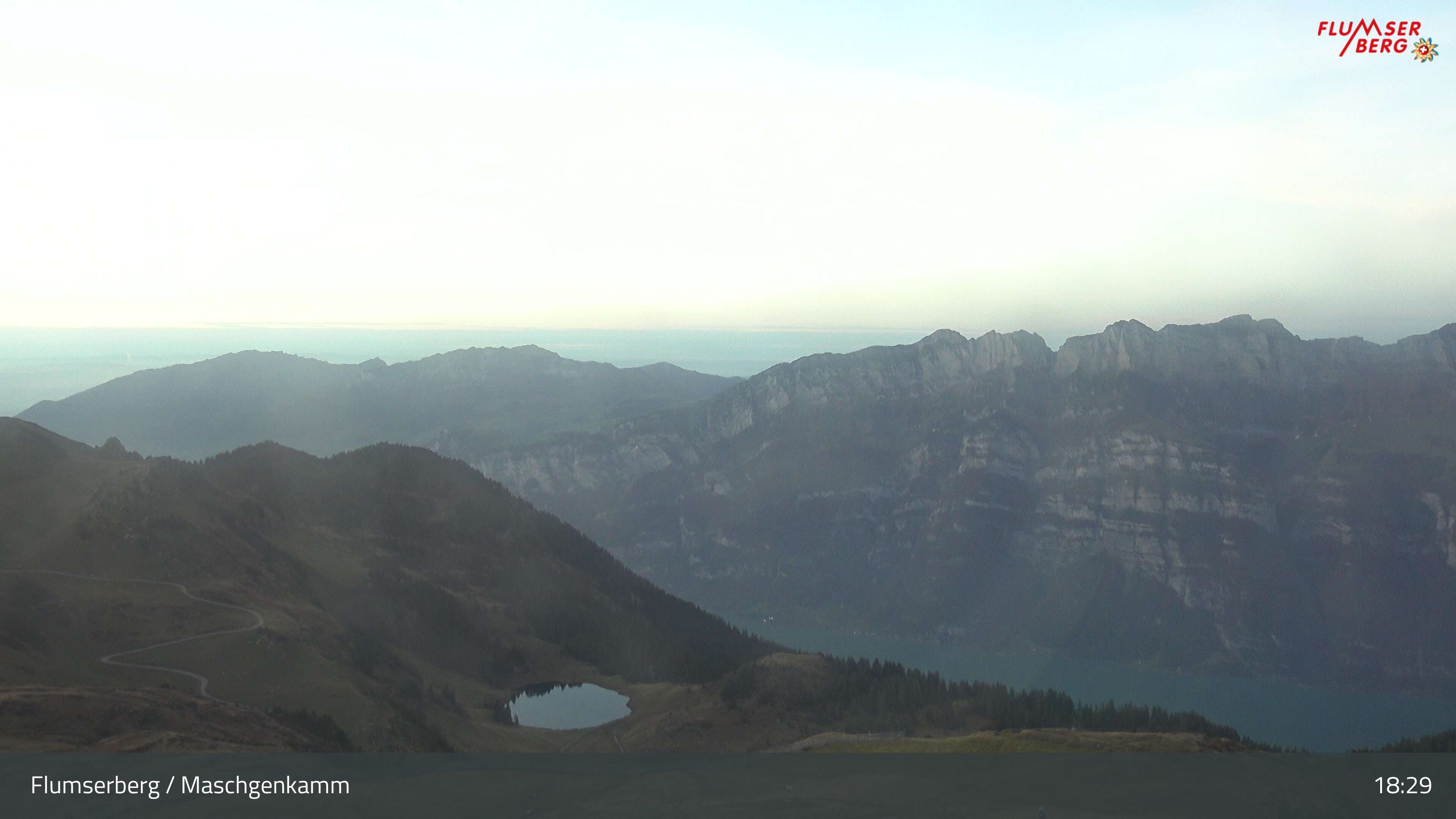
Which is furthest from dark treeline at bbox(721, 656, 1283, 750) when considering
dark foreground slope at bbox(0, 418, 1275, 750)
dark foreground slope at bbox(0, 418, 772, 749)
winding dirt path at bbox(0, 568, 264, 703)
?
winding dirt path at bbox(0, 568, 264, 703)

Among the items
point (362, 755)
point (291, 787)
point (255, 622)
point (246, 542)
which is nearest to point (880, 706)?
point (362, 755)

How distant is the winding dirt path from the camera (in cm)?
12544

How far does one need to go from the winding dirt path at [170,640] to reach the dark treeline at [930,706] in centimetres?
7976

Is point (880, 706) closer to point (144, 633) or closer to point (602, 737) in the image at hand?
point (602, 737)

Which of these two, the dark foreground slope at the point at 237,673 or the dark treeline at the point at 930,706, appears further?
the dark treeline at the point at 930,706

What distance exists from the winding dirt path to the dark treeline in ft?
262

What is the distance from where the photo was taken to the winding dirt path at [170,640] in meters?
125

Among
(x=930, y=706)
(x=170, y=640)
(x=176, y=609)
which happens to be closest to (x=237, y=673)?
(x=170, y=640)

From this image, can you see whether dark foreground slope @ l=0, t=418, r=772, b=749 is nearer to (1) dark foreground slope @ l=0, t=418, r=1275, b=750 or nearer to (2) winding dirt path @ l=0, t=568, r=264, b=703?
(1) dark foreground slope @ l=0, t=418, r=1275, b=750

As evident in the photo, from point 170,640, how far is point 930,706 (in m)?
113

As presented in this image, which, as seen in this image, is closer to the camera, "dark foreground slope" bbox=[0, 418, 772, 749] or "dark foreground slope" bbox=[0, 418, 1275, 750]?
"dark foreground slope" bbox=[0, 418, 1275, 750]

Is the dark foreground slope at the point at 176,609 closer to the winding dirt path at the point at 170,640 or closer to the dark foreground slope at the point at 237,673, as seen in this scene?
the dark foreground slope at the point at 237,673

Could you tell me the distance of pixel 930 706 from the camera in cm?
16525

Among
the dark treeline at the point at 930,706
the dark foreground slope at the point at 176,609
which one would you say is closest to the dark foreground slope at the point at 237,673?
the dark foreground slope at the point at 176,609
